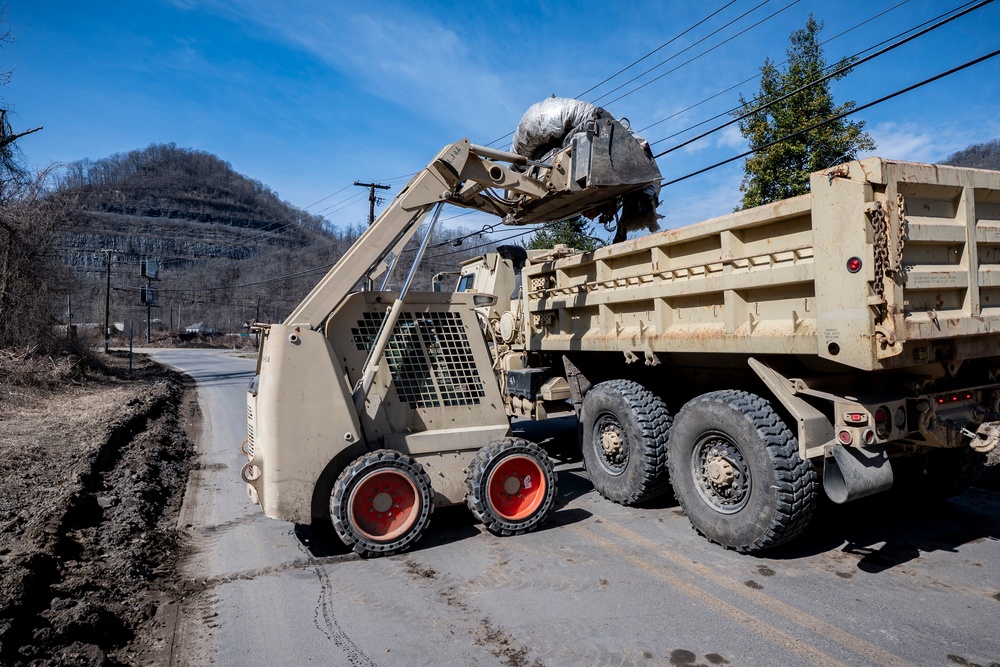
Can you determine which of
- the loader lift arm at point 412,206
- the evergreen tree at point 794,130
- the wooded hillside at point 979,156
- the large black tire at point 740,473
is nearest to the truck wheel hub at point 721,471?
the large black tire at point 740,473

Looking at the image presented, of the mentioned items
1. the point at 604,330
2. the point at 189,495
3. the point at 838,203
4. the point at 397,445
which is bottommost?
the point at 189,495

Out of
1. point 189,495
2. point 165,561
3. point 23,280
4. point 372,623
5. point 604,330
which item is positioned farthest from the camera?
point 23,280

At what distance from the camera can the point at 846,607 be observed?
3.70m

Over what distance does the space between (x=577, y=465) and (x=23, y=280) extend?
654 inches

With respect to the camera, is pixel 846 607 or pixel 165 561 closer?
pixel 846 607

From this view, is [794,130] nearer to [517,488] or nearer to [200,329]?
[517,488]

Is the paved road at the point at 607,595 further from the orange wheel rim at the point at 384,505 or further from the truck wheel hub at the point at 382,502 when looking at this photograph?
the truck wheel hub at the point at 382,502

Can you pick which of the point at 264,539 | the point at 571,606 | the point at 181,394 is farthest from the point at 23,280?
the point at 571,606

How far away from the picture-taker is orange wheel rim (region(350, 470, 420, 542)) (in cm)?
472

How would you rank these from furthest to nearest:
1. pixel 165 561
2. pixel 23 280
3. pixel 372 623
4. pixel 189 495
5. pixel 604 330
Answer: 1. pixel 23 280
2. pixel 189 495
3. pixel 604 330
4. pixel 165 561
5. pixel 372 623

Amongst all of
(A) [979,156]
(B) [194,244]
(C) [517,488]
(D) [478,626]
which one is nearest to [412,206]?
(C) [517,488]

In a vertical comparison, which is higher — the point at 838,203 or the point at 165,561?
the point at 838,203

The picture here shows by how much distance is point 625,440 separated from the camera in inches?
231

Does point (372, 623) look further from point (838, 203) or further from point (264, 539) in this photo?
point (838, 203)
